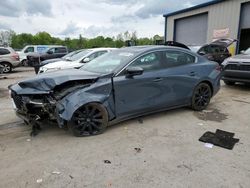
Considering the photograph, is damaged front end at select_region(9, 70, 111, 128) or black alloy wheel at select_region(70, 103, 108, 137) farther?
black alloy wheel at select_region(70, 103, 108, 137)

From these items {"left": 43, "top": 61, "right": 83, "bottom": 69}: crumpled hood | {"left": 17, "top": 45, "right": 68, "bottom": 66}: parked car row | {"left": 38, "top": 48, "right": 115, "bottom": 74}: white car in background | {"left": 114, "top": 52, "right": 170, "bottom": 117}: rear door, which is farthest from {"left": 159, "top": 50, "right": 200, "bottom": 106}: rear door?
{"left": 17, "top": 45, "right": 68, "bottom": 66}: parked car row

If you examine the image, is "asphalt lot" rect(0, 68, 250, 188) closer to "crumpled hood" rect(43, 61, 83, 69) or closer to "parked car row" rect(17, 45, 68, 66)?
"crumpled hood" rect(43, 61, 83, 69)

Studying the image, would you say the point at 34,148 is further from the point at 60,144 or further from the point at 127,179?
the point at 127,179

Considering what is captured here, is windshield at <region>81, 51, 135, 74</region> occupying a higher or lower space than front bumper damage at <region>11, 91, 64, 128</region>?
higher

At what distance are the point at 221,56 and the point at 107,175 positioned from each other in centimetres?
1195

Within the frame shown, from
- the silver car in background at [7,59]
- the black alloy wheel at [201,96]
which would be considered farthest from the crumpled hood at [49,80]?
the silver car in background at [7,59]

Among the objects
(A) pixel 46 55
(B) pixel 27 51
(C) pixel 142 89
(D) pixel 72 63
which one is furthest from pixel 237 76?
(B) pixel 27 51

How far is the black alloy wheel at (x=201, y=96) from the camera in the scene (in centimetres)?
576

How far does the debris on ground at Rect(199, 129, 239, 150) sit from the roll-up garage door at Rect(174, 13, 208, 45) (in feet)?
55.5

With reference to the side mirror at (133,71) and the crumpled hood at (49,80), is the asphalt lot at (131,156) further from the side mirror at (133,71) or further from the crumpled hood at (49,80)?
the side mirror at (133,71)

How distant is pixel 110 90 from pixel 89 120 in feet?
2.11

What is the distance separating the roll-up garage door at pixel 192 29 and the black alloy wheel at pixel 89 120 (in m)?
17.6

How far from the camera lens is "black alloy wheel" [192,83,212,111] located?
5762 millimetres

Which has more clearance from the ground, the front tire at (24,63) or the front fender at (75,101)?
the front fender at (75,101)
